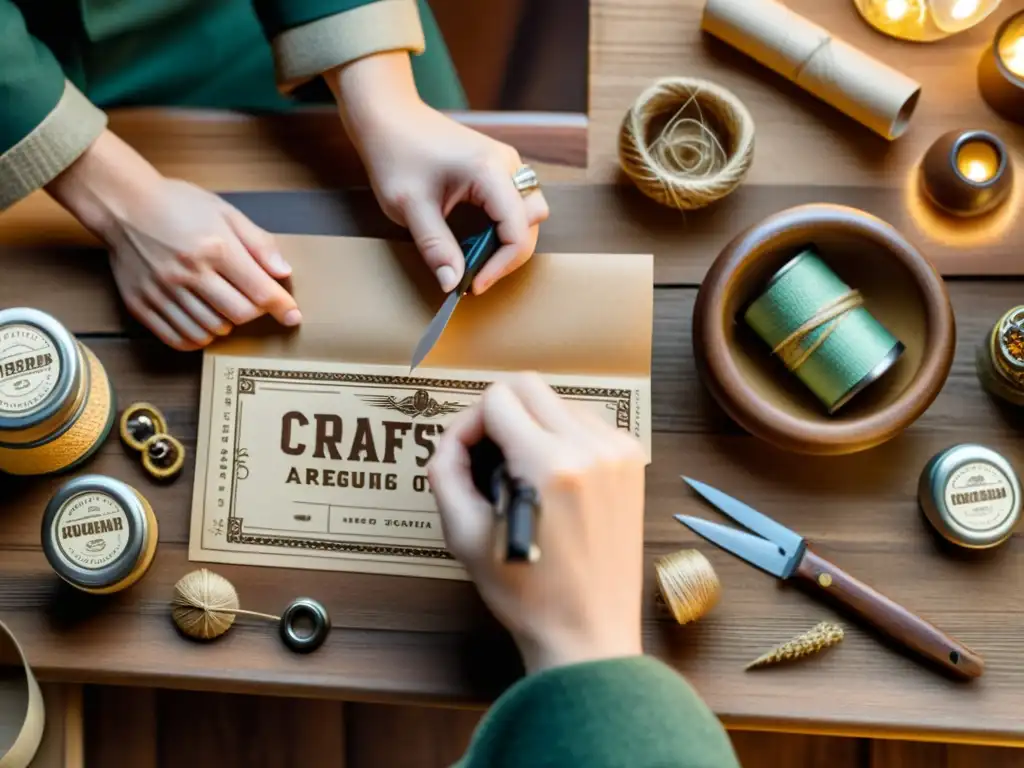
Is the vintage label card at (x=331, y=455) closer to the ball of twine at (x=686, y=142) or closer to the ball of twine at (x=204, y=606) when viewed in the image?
the ball of twine at (x=204, y=606)

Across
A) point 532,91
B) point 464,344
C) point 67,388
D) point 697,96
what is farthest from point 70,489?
point 532,91

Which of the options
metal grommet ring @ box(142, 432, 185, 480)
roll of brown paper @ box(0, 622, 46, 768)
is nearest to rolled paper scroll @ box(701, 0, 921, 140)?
metal grommet ring @ box(142, 432, 185, 480)

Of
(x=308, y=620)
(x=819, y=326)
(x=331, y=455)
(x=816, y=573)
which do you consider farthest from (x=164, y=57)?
(x=816, y=573)

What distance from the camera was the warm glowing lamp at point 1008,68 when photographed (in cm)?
80

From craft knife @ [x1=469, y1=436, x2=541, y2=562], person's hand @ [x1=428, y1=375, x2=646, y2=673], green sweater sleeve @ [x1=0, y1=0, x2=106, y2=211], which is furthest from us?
green sweater sleeve @ [x1=0, y1=0, x2=106, y2=211]

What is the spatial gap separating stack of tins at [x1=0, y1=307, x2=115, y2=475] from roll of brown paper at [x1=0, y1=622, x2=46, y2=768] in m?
0.15

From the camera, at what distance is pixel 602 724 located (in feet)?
1.96

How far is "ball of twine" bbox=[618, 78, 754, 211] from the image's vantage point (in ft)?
2.50

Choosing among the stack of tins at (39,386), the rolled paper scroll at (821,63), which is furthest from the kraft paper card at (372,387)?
the rolled paper scroll at (821,63)

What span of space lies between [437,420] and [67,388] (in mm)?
292

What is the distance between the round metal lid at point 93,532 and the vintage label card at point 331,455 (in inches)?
2.3

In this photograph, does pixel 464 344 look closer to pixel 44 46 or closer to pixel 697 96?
pixel 697 96

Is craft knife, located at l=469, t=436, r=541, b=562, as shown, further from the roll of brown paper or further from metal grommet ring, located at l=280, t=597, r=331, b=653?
the roll of brown paper

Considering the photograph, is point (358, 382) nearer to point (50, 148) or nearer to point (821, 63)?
point (50, 148)
